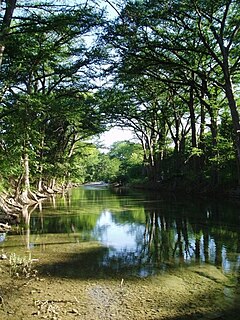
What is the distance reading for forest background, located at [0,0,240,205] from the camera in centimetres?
1421

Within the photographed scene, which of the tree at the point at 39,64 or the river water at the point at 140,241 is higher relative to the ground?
the tree at the point at 39,64

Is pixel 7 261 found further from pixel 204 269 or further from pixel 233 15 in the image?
pixel 233 15

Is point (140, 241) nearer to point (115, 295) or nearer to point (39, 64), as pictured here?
point (115, 295)

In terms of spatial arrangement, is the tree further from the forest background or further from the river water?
the river water

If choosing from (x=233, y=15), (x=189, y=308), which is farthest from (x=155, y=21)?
(x=189, y=308)

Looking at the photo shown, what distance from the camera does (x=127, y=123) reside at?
4028cm

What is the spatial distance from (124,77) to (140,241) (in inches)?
680

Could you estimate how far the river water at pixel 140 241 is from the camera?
770 cm

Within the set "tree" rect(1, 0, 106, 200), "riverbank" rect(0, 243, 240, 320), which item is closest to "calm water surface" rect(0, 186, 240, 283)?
"riverbank" rect(0, 243, 240, 320)

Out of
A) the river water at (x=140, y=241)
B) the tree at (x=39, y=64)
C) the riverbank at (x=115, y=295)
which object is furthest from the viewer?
the tree at (x=39, y=64)

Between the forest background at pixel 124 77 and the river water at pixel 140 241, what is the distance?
8.95 feet

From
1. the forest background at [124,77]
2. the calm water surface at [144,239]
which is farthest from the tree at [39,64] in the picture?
the calm water surface at [144,239]

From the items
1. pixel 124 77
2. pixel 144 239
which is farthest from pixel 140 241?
pixel 124 77

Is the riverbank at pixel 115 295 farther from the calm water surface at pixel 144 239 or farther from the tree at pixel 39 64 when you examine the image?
the tree at pixel 39 64
